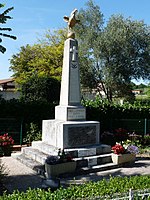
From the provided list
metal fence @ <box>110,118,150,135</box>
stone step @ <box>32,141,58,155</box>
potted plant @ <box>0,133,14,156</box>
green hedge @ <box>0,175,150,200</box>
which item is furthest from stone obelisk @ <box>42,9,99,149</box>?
metal fence @ <box>110,118,150,135</box>

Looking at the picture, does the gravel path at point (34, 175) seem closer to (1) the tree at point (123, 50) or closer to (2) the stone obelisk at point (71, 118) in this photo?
(2) the stone obelisk at point (71, 118)

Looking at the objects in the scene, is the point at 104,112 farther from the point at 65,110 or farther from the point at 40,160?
the point at 40,160

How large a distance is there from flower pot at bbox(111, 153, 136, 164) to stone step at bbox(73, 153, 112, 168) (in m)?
0.22

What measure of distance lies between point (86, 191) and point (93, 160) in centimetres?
431

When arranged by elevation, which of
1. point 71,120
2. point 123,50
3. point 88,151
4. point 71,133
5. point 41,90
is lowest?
point 88,151

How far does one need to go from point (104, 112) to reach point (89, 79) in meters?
8.98

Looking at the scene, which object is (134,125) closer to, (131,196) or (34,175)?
(34,175)

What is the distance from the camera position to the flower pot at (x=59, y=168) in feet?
28.3

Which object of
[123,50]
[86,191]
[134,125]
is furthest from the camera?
[123,50]

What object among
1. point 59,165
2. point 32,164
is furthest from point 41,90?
point 59,165

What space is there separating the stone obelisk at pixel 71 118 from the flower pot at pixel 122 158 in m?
1.15

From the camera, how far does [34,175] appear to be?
8938mm

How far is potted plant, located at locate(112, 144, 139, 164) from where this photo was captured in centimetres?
993

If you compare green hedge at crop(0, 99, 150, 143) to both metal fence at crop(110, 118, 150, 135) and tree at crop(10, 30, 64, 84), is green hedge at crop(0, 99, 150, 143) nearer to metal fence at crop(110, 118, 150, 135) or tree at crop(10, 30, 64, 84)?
metal fence at crop(110, 118, 150, 135)
